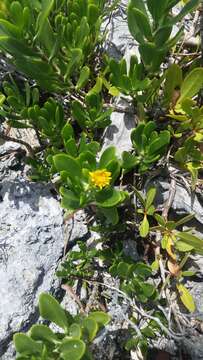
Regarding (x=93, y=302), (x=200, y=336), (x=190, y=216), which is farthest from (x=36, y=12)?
(x=200, y=336)

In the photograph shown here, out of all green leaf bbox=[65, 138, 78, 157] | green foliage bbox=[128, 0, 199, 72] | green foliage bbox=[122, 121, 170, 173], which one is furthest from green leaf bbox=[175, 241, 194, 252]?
green foliage bbox=[128, 0, 199, 72]

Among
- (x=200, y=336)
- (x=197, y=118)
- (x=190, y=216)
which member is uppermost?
(x=197, y=118)

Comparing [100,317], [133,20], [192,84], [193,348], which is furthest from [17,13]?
[193,348]

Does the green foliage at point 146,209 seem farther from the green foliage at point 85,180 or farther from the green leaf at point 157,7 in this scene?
the green leaf at point 157,7

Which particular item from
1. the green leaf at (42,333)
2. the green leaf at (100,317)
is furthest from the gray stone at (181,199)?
the green leaf at (42,333)

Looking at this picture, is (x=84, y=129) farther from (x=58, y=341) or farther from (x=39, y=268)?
(x=58, y=341)

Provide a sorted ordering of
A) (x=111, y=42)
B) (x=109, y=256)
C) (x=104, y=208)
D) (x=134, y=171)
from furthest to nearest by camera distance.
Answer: (x=111, y=42)
(x=134, y=171)
(x=109, y=256)
(x=104, y=208)

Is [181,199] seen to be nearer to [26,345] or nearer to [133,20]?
[133,20]
